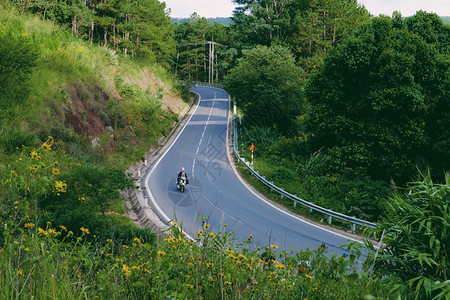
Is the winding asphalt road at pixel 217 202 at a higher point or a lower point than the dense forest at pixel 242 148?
lower

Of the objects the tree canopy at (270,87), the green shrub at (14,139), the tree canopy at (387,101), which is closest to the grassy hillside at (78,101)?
the green shrub at (14,139)

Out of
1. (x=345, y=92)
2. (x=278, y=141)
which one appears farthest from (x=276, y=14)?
(x=345, y=92)

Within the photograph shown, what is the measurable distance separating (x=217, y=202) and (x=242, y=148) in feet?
38.9

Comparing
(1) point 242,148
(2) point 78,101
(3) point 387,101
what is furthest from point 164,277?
(1) point 242,148

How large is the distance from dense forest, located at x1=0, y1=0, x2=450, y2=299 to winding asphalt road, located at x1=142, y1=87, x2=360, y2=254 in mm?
1909

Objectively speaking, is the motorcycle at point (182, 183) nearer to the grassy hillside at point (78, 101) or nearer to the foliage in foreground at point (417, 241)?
the grassy hillside at point (78, 101)

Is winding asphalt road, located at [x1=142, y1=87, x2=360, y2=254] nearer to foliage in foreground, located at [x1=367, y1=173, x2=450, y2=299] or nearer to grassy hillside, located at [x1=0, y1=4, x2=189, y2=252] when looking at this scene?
grassy hillside, located at [x1=0, y1=4, x2=189, y2=252]

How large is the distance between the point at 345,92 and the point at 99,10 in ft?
102

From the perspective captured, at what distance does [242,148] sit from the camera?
29297mm

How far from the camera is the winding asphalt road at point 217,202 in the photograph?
14.2 meters

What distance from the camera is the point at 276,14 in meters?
56.2

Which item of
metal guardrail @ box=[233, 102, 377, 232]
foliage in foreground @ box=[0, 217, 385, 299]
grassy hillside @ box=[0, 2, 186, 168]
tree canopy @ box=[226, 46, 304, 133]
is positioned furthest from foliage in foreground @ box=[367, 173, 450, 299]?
tree canopy @ box=[226, 46, 304, 133]

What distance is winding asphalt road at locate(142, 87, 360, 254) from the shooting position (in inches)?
557

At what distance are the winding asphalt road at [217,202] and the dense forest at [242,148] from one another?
1909 millimetres
